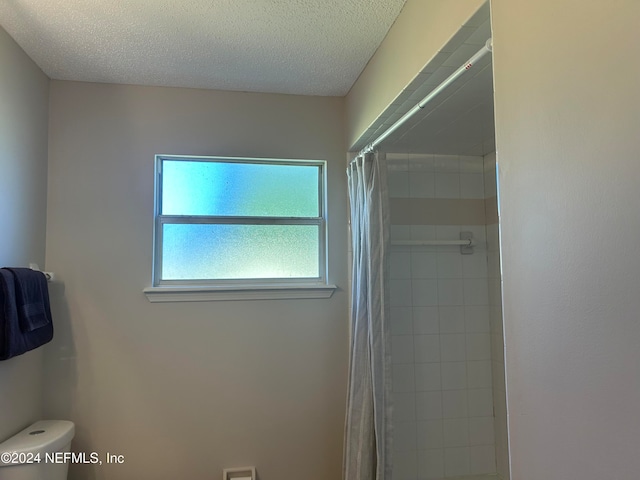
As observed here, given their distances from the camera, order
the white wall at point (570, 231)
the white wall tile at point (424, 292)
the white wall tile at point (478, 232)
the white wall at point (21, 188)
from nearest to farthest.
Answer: the white wall at point (570, 231), the white wall at point (21, 188), the white wall tile at point (424, 292), the white wall tile at point (478, 232)

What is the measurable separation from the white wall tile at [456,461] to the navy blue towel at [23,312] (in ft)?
7.63

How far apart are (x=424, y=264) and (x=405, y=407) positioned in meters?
0.87

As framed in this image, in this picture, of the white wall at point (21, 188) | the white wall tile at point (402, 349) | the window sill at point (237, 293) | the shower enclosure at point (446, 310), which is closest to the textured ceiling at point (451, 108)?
the shower enclosure at point (446, 310)

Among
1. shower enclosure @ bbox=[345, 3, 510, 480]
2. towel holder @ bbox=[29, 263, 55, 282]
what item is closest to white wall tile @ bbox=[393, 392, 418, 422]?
shower enclosure @ bbox=[345, 3, 510, 480]

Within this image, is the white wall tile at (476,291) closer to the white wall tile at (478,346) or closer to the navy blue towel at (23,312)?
the white wall tile at (478,346)

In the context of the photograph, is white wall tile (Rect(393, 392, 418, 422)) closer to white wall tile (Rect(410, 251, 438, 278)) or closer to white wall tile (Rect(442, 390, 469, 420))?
white wall tile (Rect(442, 390, 469, 420))

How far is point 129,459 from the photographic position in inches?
89.2

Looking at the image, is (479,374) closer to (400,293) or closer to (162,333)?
(400,293)

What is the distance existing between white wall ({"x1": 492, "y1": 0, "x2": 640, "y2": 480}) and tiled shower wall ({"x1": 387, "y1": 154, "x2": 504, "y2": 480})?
1.65m

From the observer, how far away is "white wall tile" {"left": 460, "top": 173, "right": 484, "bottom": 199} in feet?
9.12

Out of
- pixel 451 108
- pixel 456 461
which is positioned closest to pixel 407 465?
pixel 456 461

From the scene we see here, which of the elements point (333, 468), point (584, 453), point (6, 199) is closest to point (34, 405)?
point (6, 199)

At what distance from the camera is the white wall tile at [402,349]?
2.60 meters

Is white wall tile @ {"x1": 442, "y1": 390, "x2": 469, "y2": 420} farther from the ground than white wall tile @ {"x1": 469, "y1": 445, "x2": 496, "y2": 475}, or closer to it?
farther from the ground
